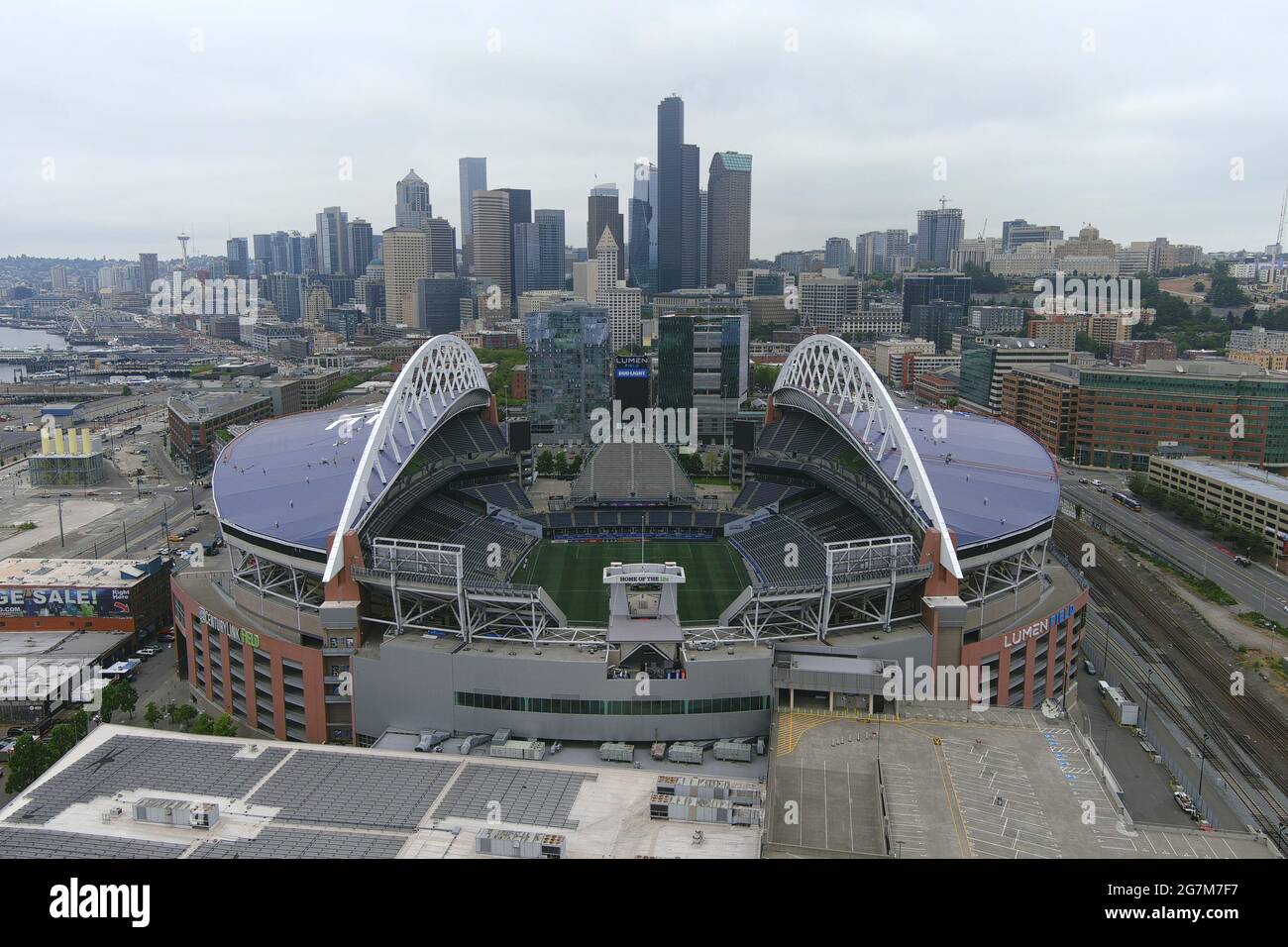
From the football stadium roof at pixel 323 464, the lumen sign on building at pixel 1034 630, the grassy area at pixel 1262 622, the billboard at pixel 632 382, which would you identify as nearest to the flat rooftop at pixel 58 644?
the football stadium roof at pixel 323 464

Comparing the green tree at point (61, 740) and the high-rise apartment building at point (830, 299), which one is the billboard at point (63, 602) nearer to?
the green tree at point (61, 740)

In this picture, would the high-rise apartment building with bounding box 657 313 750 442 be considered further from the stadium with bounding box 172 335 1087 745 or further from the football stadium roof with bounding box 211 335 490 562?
the stadium with bounding box 172 335 1087 745

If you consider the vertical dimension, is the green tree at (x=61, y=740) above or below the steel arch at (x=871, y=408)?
below

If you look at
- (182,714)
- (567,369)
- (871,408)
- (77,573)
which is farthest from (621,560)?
(567,369)

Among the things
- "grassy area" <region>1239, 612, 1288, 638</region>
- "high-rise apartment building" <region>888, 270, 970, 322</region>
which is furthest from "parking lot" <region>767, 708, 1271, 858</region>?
"high-rise apartment building" <region>888, 270, 970, 322</region>

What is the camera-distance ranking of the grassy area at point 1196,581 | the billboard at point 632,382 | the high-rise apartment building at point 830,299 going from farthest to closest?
the high-rise apartment building at point 830,299, the billboard at point 632,382, the grassy area at point 1196,581

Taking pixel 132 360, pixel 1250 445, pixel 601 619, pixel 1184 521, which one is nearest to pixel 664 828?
pixel 601 619
